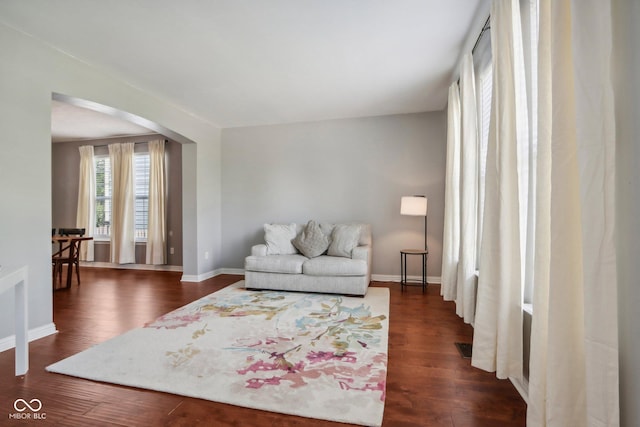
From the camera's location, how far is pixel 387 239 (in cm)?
497

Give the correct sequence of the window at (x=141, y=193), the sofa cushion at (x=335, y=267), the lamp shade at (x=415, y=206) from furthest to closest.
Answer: the window at (x=141, y=193) → the lamp shade at (x=415, y=206) → the sofa cushion at (x=335, y=267)

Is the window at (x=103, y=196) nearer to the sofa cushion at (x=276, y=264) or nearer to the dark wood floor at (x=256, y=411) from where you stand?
the dark wood floor at (x=256, y=411)

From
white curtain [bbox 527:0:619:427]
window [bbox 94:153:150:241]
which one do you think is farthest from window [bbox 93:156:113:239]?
white curtain [bbox 527:0:619:427]

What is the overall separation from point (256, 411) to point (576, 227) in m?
1.75

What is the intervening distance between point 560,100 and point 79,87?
4034 mm

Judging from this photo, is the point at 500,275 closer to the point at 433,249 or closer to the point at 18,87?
the point at 433,249

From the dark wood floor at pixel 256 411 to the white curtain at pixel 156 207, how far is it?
8.99ft

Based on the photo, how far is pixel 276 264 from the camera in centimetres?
421

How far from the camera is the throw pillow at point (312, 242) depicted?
4.43 m

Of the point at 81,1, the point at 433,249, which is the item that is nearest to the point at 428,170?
the point at 433,249

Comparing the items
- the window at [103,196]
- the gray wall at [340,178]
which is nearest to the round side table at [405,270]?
the gray wall at [340,178]

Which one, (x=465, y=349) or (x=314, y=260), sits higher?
(x=314, y=260)

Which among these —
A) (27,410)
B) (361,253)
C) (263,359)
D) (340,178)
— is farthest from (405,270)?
(27,410)

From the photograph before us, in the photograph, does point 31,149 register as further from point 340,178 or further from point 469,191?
point 469,191
